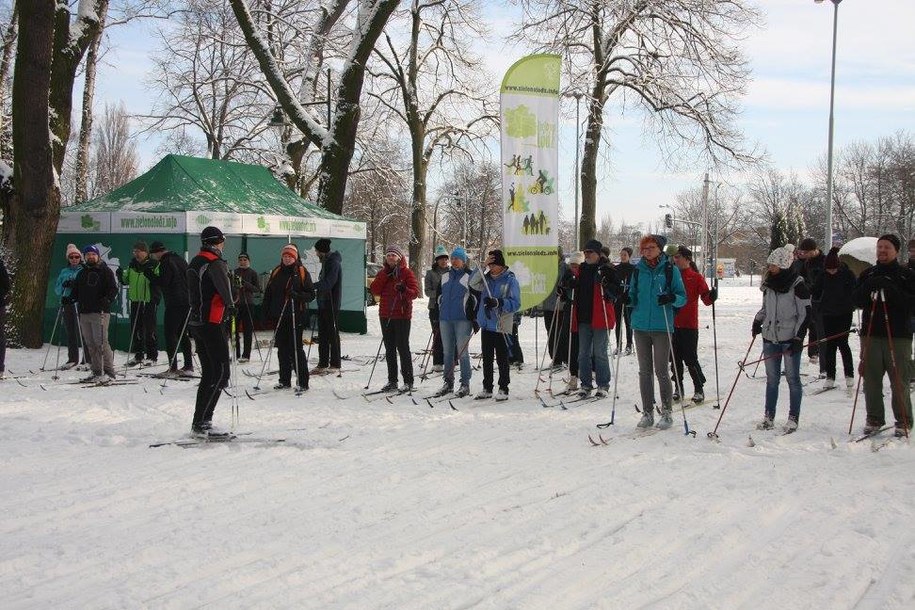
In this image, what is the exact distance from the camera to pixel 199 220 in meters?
13.5

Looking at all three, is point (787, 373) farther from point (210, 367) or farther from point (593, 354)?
point (210, 367)

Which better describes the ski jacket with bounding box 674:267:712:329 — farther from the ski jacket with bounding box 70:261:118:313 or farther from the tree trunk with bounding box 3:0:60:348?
the tree trunk with bounding box 3:0:60:348

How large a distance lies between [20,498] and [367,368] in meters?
7.01

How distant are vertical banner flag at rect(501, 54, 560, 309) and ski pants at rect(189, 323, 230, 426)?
14.5 ft

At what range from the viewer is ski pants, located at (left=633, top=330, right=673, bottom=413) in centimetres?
740

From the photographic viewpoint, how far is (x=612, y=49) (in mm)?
23125

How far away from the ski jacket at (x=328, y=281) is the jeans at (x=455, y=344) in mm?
2125

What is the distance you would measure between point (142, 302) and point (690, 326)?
8323mm

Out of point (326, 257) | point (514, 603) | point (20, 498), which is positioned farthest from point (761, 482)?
point (326, 257)

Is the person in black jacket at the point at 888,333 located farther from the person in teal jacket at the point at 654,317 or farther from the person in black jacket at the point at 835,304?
the person in black jacket at the point at 835,304

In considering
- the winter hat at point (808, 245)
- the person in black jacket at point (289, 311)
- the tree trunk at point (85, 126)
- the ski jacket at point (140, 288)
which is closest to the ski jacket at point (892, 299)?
the winter hat at point (808, 245)

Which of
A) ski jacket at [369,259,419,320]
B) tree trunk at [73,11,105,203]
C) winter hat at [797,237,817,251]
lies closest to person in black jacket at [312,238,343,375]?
ski jacket at [369,259,419,320]

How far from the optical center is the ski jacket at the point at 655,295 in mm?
7336

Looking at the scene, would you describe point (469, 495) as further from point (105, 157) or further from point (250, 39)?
point (105, 157)
